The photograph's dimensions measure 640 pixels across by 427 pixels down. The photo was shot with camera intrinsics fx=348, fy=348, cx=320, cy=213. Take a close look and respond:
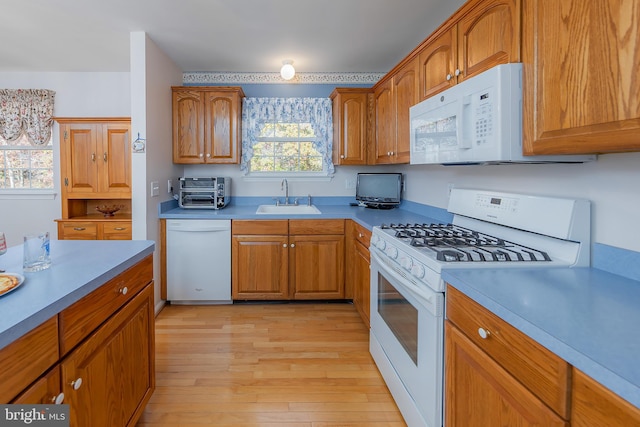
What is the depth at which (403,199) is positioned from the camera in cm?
344

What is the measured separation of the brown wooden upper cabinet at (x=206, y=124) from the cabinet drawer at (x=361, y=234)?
1.42 metres

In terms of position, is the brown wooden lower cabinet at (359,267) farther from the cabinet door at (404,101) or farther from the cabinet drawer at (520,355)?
the cabinet drawer at (520,355)

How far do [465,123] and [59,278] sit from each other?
1.75m

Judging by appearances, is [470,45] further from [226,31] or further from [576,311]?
[226,31]

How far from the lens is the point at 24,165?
13.3 feet

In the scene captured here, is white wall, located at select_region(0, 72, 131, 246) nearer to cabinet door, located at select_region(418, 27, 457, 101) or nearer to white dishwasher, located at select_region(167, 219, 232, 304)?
white dishwasher, located at select_region(167, 219, 232, 304)

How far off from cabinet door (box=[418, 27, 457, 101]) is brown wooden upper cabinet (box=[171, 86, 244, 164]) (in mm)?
1962

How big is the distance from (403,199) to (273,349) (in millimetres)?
1865

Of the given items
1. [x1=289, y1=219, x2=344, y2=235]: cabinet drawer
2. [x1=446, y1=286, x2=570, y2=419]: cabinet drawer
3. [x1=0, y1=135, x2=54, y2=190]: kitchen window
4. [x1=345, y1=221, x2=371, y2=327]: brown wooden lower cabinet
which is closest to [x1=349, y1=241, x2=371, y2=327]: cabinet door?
[x1=345, y1=221, x2=371, y2=327]: brown wooden lower cabinet

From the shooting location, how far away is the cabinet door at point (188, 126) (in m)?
3.45

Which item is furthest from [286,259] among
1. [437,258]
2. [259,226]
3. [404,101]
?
[437,258]

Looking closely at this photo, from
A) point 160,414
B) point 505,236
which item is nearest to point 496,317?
point 505,236

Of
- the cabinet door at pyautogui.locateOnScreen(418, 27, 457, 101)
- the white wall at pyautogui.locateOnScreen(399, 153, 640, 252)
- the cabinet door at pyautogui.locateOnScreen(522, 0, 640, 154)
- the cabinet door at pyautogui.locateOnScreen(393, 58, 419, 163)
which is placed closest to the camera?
the cabinet door at pyautogui.locateOnScreen(522, 0, 640, 154)

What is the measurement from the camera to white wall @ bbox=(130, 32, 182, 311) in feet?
9.26
